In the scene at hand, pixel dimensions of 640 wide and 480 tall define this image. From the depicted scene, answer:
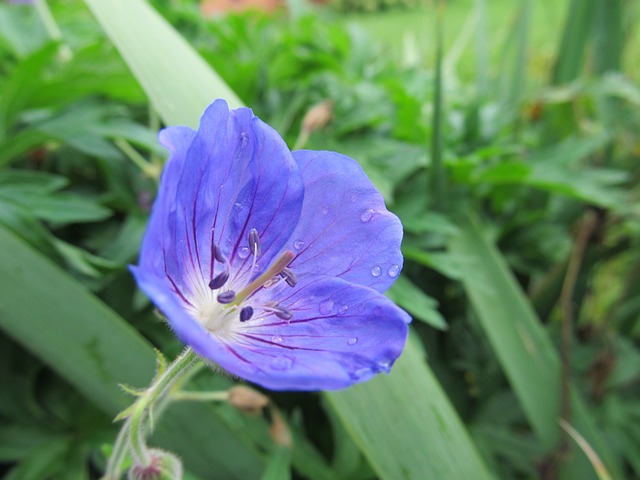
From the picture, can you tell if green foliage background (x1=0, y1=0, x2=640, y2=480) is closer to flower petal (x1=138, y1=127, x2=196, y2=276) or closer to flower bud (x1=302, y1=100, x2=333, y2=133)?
flower bud (x1=302, y1=100, x2=333, y2=133)

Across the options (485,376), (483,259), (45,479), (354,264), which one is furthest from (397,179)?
(45,479)

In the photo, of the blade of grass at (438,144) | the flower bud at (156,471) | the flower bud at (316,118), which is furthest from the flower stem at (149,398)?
the blade of grass at (438,144)

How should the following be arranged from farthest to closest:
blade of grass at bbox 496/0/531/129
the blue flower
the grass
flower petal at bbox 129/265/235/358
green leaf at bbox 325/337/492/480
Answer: the grass < blade of grass at bbox 496/0/531/129 < green leaf at bbox 325/337/492/480 < the blue flower < flower petal at bbox 129/265/235/358

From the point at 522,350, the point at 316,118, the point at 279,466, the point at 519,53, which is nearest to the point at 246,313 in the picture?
the point at 279,466

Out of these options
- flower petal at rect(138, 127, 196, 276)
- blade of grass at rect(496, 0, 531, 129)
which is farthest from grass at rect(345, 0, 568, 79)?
flower petal at rect(138, 127, 196, 276)

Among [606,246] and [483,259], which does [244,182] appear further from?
[606,246]

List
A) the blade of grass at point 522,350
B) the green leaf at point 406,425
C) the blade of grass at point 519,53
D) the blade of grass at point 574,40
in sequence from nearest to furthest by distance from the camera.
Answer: the green leaf at point 406,425 < the blade of grass at point 522,350 < the blade of grass at point 574,40 < the blade of grass at point 519,53

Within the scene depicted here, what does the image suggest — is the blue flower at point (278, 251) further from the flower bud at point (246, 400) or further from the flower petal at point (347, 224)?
the flower bud at point (246, 400)
